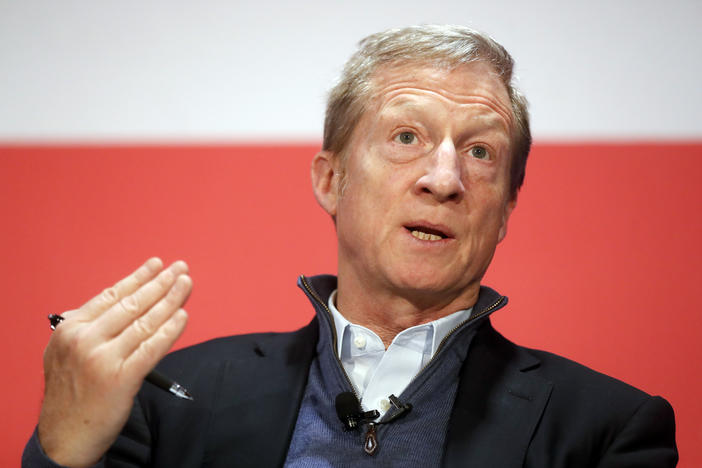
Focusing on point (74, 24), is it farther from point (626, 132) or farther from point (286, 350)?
point (626, 132)

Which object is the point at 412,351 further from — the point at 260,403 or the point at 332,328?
the point at 260,403

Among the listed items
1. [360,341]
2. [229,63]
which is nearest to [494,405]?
[360,341]

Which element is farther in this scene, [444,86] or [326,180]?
[326,180]

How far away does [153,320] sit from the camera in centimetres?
124

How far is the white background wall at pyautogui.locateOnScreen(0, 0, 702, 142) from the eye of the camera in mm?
2150

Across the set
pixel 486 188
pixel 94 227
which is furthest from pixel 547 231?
pixel 94 227

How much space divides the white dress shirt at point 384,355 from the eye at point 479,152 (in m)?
0.33

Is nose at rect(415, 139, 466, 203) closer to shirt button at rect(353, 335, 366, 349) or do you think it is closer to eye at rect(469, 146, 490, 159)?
eye at rect(469, 146, 490, 159)

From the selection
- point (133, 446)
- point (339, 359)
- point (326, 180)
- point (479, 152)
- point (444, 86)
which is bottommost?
point (133, 446)

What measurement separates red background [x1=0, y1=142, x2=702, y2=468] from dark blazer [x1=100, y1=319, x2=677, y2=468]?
1.51ft

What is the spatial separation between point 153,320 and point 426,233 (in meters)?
0.61

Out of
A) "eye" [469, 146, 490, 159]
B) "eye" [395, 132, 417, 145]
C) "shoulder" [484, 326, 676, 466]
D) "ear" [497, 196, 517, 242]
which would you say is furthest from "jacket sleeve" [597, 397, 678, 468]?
"eye" [395, 132, 417, 145]

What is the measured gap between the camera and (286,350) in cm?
175

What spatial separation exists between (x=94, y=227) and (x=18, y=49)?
58cm
